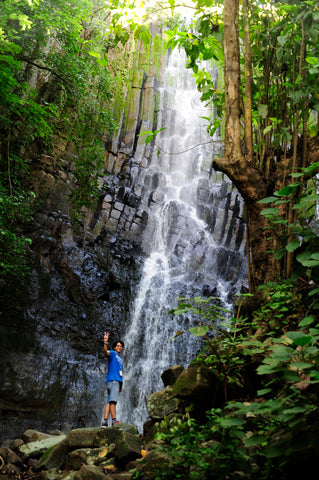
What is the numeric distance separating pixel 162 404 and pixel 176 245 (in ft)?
44.1

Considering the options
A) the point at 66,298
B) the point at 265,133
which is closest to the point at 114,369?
the point at 265,133

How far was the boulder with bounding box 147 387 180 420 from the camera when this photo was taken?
3.45 meters

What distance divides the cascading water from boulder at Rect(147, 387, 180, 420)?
265 inches

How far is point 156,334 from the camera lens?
1241cm

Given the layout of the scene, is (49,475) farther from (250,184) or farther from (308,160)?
(308,160)

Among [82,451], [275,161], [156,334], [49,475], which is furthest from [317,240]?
[156,334]

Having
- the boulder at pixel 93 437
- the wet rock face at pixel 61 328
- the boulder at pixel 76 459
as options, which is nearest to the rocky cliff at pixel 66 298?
the wet rock face at pixel 61 328

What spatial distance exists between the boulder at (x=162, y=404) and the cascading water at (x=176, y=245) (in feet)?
22.1

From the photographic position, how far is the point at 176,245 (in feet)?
55.6

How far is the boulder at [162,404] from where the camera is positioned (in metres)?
3.45

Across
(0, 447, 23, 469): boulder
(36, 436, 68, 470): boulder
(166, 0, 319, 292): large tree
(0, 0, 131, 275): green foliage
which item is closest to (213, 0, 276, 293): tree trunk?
(166, 0, 319, 292): large tree

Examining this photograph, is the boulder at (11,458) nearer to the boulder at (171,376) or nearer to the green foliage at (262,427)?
the boulder at (171,376)

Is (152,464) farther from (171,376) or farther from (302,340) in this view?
(171,376)

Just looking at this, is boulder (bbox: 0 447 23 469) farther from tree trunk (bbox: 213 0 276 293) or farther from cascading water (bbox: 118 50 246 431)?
cascading water (bbox: 118 50 246 431)
